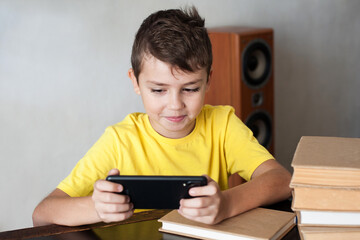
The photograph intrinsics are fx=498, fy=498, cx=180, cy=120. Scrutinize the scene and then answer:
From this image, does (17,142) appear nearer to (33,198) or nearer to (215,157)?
(33,198)

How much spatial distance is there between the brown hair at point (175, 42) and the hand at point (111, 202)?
14.3 inches

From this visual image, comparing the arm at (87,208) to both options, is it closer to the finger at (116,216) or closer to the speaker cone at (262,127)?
the finger at (116,216)

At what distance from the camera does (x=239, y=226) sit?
921mm

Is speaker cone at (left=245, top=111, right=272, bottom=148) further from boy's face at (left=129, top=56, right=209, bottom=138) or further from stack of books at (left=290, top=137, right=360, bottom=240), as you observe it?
stack of books at (left=290, top=137, right=360, bottom=240)

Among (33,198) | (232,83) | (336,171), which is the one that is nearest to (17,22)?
(33,198)

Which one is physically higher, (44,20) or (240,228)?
(44,20)

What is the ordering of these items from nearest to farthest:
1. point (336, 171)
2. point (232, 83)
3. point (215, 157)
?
point (336, 171) < point (215, 157) < point (232, 83)

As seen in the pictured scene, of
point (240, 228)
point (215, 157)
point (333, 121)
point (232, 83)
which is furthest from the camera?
point (333, 121)

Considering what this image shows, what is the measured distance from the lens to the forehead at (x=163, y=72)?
3.78 feet

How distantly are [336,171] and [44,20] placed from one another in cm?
180

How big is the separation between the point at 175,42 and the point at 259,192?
15.9 inches

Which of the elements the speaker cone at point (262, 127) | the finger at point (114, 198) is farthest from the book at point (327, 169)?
the speaker cone at point (262, 127)

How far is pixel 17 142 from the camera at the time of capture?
2264mm

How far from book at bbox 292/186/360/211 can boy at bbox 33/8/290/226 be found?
0.19 m
